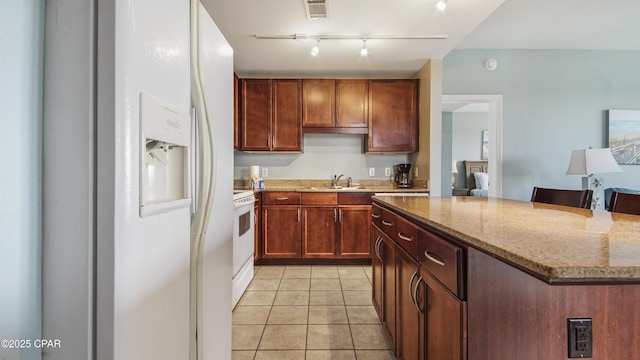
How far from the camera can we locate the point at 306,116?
3.50 metres

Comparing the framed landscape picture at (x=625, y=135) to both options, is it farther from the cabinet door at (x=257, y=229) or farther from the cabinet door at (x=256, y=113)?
A: the cabinet door at (x=257, y=229)

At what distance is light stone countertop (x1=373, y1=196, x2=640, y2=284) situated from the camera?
52cm

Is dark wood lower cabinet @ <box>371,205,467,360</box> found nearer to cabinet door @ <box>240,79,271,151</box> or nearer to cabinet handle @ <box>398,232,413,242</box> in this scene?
cabinet handle @ <box>398,232,413,242</box>

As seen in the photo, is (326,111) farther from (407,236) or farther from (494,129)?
(407,236)

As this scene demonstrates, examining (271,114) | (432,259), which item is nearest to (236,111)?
(271,114)

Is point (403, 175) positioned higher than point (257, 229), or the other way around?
point (403, 175)

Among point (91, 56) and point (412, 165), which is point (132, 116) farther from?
point (412, 165)

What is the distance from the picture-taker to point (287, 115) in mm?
3496

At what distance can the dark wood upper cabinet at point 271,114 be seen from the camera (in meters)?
3.48

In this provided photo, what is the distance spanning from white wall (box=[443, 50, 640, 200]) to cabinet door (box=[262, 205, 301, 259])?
101 inches

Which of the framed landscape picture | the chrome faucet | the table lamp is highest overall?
the framed landscape picture

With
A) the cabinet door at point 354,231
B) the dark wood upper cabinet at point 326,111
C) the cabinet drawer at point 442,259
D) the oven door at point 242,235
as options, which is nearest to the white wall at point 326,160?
the dark wood upper cabinet at point 326,111

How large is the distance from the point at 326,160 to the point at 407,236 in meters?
2.68

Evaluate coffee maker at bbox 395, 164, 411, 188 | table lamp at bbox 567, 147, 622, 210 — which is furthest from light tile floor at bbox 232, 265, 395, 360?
table lamp at bbox 567, 147, 622, 210
